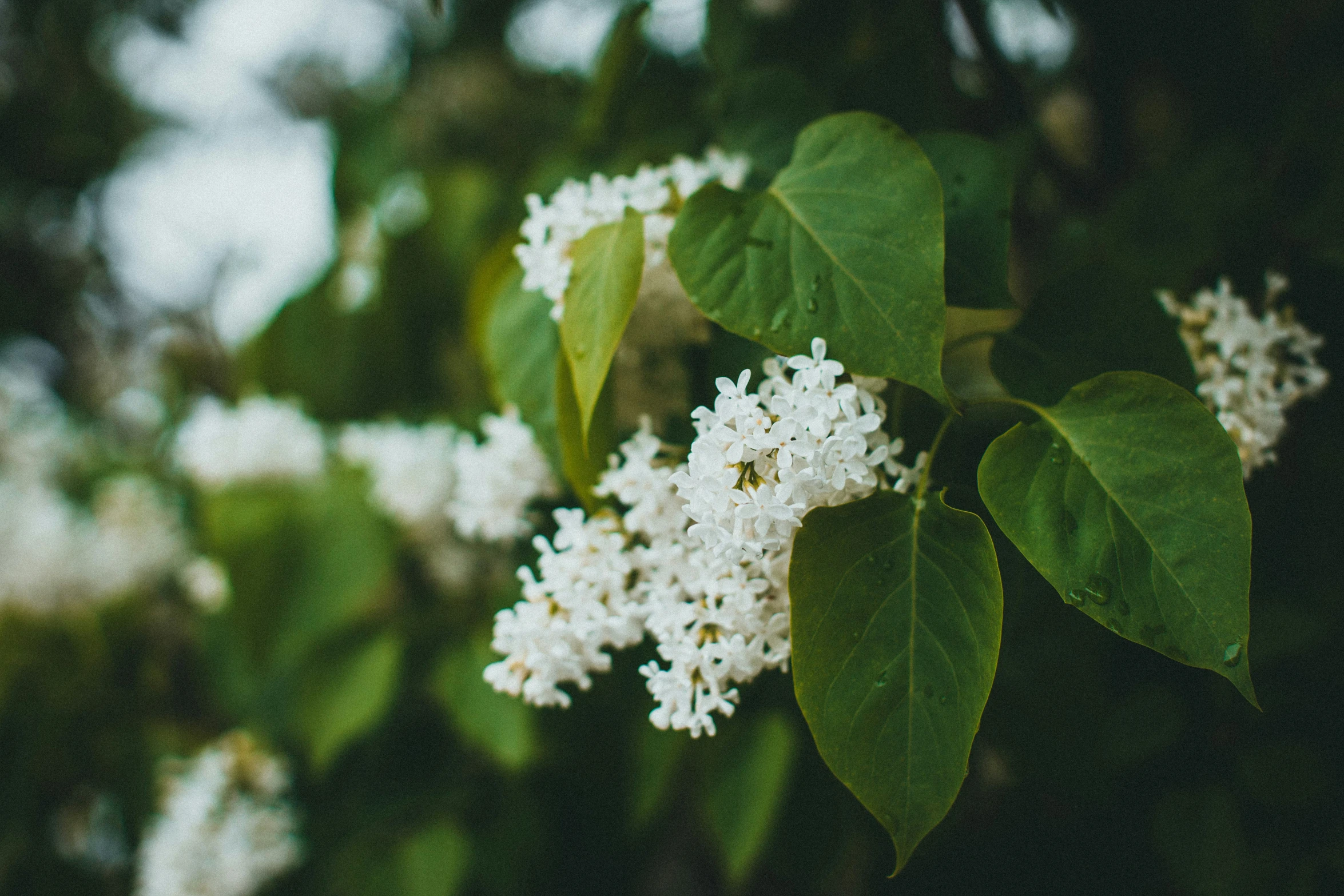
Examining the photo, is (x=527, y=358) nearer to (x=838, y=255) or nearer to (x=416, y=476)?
(x=838, y=255)

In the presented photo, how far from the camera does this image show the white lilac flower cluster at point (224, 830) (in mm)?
1217

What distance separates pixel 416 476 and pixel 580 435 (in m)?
0.72

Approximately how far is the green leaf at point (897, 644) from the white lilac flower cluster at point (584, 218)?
29cm

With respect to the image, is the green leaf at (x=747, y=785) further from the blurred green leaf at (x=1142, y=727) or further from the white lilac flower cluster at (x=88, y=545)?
the white lilac flower cluster at (x=88, y=545)

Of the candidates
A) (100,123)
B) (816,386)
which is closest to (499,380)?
(816,386)

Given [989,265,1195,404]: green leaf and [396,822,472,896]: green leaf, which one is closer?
[989,265,1195,404]: green leaf

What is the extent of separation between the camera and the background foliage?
2.57 ft

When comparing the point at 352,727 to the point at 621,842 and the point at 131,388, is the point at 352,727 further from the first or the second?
the point at 131,388

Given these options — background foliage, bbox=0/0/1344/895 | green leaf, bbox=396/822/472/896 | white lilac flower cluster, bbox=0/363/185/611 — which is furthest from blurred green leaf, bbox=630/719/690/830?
white lilac flower cluster, bbox=0/363/185/611

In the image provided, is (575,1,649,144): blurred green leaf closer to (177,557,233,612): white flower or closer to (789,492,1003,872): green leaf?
(789,492,1003,872): green leaf

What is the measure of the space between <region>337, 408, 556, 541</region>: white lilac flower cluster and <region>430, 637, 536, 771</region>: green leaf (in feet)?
0.59

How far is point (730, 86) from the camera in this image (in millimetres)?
891

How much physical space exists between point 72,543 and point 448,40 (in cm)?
151

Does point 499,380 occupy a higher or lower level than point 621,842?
higher
